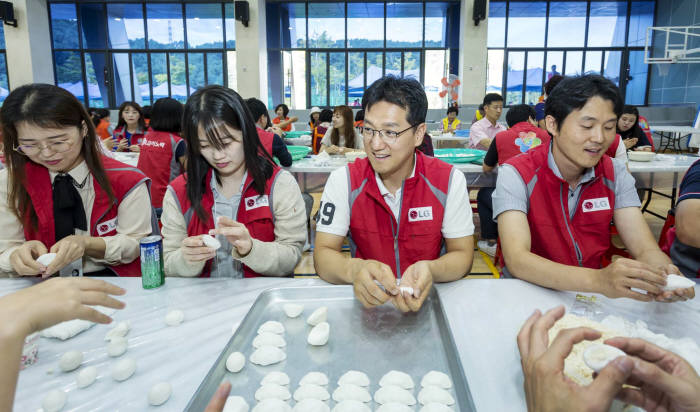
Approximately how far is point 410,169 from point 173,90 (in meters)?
12.4

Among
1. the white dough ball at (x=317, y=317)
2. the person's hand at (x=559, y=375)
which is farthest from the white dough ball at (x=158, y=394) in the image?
the person's hand at (x=559, y=375)

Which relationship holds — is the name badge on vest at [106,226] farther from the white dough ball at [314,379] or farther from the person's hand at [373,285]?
the white dough ball at [314,379]

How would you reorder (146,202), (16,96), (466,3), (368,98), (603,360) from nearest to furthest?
(603,360) → (16,96) → (368,98) → (146,202) → (466,3)

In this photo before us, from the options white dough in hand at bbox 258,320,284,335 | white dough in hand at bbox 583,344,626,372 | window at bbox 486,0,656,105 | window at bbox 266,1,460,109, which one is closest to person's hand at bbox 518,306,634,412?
white dough in hand at bbox 583,344,626,372

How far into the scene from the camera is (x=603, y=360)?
61 centimetres

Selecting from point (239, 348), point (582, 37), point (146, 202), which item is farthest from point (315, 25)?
point (239, 348)

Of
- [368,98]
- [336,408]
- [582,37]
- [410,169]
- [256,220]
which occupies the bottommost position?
[336,408]

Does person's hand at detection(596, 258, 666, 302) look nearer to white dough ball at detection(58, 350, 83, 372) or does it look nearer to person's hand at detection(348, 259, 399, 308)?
person's hand at detection(348, 259, 399, 308)

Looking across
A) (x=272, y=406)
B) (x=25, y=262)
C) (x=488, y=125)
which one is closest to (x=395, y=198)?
(x=272, y=406)

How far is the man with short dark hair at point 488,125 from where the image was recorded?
16.2 feet

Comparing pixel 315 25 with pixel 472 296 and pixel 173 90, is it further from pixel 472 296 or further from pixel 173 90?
pixel 472 296

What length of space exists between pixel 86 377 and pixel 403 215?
108cm

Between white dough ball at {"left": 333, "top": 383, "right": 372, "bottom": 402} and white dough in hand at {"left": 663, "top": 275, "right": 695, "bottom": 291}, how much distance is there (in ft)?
2.60

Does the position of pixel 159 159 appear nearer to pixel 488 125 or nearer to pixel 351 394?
pixel 351 394
